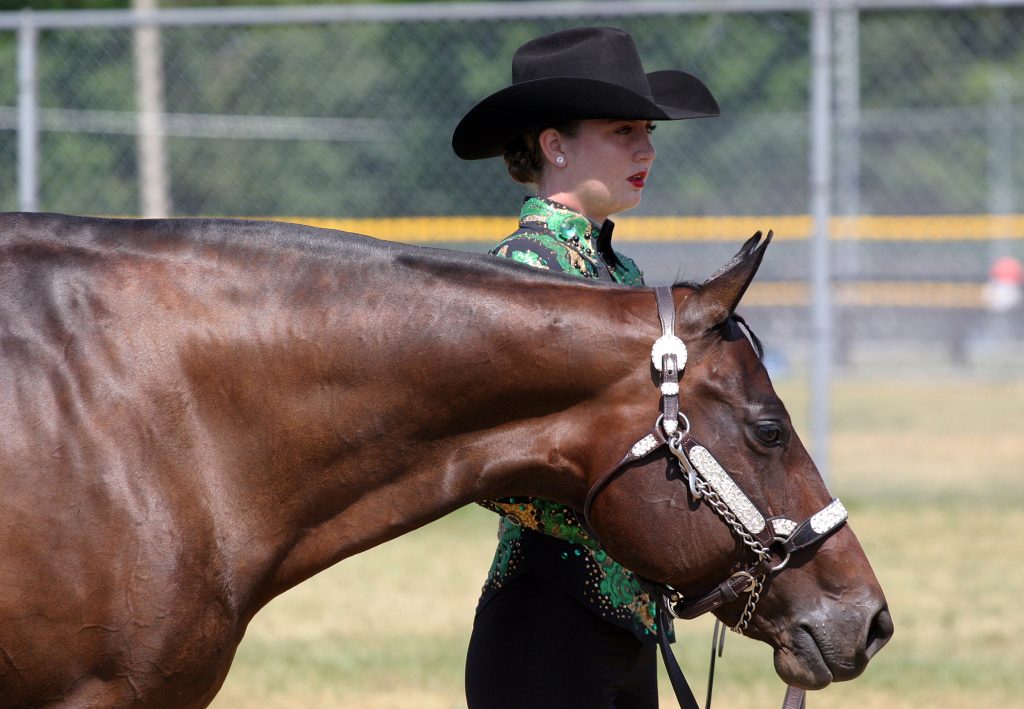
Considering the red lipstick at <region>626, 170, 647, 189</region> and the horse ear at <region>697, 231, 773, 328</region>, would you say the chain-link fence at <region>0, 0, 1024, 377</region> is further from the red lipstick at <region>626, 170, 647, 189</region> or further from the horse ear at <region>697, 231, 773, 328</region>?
the horse ear at <region>697, 231, 773, 328</region>

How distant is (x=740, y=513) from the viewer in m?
2.27

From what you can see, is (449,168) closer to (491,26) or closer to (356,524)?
(491,26)

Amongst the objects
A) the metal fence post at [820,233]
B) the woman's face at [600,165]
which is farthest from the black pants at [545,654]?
the metal fence post at [820,233]

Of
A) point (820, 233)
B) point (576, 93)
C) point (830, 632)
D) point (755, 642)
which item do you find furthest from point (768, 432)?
point (820, 233)

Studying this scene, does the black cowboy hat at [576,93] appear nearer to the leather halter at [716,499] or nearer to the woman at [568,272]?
the woman at [568,272]

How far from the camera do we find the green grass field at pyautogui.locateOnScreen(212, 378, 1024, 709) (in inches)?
200

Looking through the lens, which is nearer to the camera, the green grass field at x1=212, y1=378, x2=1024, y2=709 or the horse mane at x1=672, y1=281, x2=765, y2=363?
the horse mane at x1=672, y1=281, x2=765, y2=363

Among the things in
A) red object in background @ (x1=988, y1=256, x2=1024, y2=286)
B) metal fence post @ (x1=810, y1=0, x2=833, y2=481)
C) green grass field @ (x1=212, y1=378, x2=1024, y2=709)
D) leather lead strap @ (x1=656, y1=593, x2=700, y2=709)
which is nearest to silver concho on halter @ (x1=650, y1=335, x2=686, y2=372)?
leather lead strap @ (x1=656, y1=593, x2=700, y2=709)

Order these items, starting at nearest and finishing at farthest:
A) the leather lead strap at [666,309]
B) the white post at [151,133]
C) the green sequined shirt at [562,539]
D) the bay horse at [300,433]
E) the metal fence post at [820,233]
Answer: the bay horse at [300,433], the leather lead strap at [666,309], the green sequined shirt at [562,539], the metal fence post at [820,233], the white post at [151,133]

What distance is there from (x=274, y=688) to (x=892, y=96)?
47.1 ft

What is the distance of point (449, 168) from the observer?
8922 mm

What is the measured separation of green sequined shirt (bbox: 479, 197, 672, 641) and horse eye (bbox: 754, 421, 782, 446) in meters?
0.45

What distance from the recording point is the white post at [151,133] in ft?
27.9

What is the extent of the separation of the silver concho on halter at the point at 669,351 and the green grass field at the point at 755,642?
298cm
